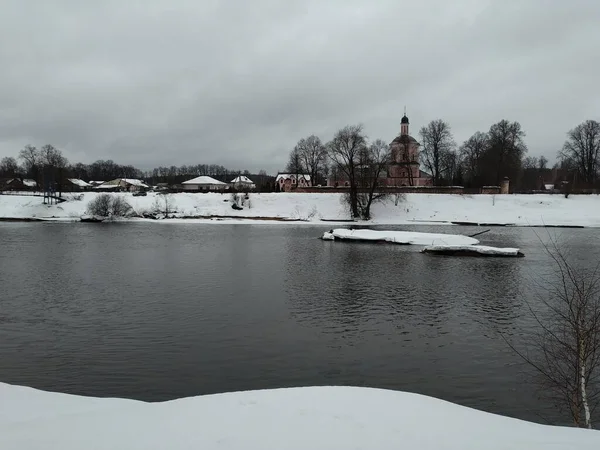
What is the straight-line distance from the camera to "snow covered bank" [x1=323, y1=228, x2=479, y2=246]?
35938 millimetres

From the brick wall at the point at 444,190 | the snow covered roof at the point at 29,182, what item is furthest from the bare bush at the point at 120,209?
the snow covered roof at the point at 29,182

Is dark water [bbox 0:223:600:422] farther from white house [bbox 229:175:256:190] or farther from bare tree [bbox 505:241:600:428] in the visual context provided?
white house [bbox 229:175:256:190]

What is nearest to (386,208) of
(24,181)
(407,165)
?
(407,165)

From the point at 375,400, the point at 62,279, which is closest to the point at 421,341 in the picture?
the point at 375,400

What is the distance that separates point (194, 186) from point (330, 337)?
11657 centimetres

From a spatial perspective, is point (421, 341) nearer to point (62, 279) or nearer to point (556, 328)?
point (556, 328)

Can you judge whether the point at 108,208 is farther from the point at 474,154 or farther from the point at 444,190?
the point at 474,154

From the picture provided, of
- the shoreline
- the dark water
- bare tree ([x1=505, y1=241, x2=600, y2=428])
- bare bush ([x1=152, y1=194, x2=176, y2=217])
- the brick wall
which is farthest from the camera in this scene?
the brick wall

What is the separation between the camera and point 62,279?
21250 mm

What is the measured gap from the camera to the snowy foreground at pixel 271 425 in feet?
19.2

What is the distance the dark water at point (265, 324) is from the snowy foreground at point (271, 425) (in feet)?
6.70

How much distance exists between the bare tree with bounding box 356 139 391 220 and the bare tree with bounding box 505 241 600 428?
141ft

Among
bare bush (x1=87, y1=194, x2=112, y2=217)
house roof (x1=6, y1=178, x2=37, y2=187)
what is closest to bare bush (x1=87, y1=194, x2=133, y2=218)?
bare bush (x1=87, y1=194, x2=112, y2=217)

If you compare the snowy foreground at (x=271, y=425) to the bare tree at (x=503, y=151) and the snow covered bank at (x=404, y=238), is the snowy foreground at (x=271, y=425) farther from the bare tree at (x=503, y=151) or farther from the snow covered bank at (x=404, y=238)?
the bare tree at (x=503, y=151)
